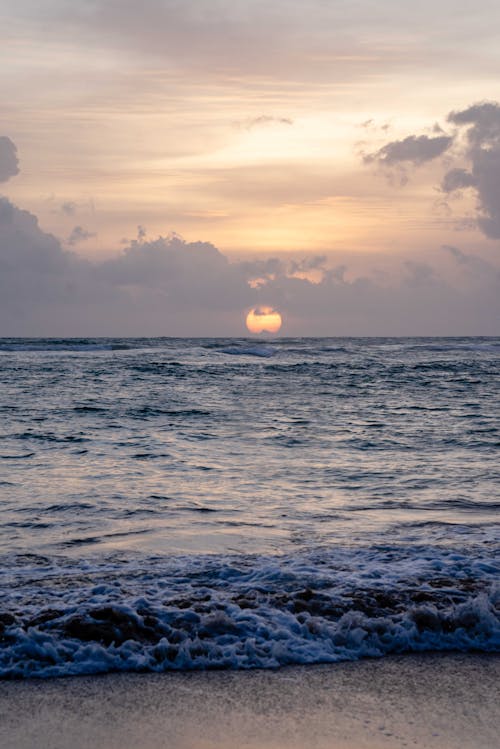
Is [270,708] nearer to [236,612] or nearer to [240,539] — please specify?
[236,612]

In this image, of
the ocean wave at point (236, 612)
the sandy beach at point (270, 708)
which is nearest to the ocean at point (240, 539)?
the ocean wave at point (236, 612)

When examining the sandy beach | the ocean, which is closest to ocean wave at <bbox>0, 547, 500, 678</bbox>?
the ocean

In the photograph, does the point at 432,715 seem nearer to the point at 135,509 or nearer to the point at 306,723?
the point at 306,723

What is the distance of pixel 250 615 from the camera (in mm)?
4758

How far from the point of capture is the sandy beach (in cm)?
333

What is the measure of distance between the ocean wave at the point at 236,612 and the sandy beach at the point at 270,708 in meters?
0.18

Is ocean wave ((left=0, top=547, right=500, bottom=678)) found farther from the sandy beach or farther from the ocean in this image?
the sandy beach

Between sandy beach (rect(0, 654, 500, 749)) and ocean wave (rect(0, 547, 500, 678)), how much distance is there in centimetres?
18

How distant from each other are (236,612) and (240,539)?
6.27 feet

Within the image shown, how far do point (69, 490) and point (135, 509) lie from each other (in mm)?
1330

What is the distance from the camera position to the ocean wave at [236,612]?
13.8ft

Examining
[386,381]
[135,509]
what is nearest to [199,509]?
[135,509]

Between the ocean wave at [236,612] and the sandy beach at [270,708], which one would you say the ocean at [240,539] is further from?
the sandy beach at [270,708]

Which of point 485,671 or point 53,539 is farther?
point 53,539
